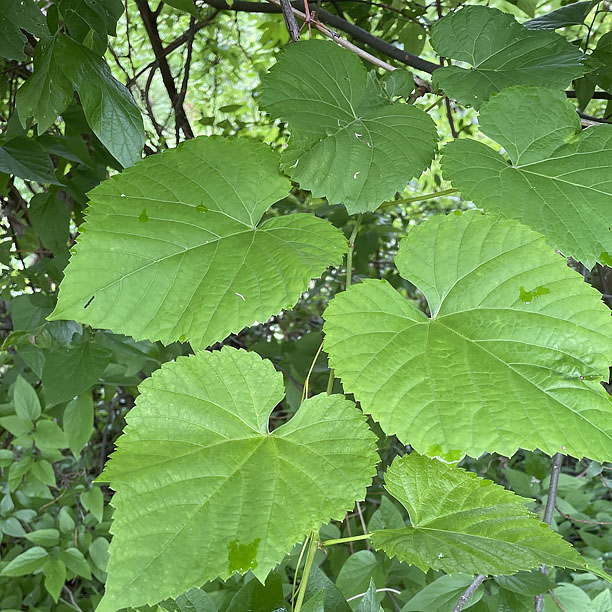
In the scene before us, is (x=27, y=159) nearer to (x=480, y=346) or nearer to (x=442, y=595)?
(x=480, y=346)

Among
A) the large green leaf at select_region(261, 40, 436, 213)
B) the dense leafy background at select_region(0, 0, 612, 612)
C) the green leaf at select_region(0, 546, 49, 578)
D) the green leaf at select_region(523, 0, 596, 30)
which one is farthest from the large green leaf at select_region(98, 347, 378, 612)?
the green leaf at select_region(0, 546, 49, 578)

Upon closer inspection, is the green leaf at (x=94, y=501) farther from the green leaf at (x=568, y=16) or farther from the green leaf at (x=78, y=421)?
the green leaf at (x=568, y=16)

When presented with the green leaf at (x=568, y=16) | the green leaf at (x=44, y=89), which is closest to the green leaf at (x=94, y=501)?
the green leaf at (x=44, y=89)

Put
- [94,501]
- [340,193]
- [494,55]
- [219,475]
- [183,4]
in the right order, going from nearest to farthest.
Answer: [219,475], [340,193], [494,55], [183,4], [94,501]

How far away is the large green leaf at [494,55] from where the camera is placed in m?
0.70

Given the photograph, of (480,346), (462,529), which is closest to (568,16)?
(480,346)

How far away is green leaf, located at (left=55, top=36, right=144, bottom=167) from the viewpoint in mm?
775

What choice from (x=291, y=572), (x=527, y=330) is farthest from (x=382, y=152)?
(x=291, y=572)

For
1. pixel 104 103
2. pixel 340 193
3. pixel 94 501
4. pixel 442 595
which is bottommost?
pixel 94 501

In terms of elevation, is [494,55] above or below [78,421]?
above

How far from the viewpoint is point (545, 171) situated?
0.63 metres

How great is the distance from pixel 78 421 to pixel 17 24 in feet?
2.88

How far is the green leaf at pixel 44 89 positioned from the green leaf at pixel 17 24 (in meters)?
0.02

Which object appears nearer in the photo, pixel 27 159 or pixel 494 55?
pixel 494 55
